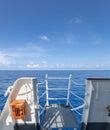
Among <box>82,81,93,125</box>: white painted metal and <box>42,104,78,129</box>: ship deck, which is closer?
<box>82,81,93,125</box>: white painted metal

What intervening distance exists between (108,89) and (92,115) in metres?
0.73

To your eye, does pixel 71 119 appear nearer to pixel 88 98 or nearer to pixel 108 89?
pixel 88 98

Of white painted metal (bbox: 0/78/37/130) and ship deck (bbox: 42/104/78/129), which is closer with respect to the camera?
white painted metal (bbox: 0/78/37/130)

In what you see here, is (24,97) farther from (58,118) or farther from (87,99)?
(87,99)

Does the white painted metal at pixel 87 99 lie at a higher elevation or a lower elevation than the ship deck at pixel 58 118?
higher

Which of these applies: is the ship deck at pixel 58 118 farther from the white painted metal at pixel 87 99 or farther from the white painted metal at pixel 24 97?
the white painted metal at pixel 24 97

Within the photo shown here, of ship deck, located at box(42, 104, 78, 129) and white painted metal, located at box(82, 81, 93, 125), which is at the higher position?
white painted metal, located at box(82, 81, 93, 125)

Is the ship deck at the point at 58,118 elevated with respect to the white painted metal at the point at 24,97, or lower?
lower

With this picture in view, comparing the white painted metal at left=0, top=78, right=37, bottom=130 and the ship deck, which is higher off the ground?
the white painted metal at left=0, top=78, right=37, bottom=130

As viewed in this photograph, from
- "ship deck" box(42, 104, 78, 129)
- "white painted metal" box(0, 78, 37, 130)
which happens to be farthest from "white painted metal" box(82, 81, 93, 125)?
"white painted metal" box(0, 78, 37, 130)

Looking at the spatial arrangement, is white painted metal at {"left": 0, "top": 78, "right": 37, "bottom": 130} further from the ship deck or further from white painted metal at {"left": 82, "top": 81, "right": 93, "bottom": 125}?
white painted metal at {"left": 82, "top": 81, "right": 93, "bottom": 125}

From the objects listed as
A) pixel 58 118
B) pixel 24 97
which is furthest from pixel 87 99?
pixel 24 97

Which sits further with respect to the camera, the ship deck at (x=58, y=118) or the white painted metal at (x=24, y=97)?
the ship deck at (x=58, y=118)

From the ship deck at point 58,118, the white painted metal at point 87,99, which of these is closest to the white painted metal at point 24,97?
the ship deck at point 58,118
